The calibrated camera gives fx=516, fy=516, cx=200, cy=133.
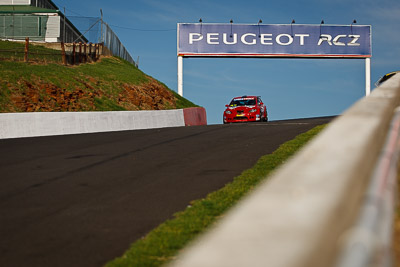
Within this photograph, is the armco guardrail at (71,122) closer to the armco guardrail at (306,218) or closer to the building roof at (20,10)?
the armco guardrail at (306,218)

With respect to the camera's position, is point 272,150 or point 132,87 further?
point 132,87

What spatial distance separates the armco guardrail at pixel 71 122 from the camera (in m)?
20.9

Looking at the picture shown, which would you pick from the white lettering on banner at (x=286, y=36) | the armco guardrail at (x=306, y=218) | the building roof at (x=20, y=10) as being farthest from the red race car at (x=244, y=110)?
the armco guardrail at (x=306, y=218)

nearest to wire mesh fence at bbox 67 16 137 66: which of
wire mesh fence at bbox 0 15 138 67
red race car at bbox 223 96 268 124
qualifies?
wire mesh fence at bbox 0 15 138 67

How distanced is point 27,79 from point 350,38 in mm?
33771

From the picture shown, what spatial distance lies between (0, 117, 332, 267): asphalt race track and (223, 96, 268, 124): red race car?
14.3 meters

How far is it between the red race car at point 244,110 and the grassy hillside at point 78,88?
10201mm

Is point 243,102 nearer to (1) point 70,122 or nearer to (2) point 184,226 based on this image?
(1) point 70,122

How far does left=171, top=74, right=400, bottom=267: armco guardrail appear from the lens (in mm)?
1408

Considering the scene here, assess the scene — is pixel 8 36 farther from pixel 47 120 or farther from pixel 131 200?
pixel 131 200

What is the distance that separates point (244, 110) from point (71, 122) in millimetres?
12068

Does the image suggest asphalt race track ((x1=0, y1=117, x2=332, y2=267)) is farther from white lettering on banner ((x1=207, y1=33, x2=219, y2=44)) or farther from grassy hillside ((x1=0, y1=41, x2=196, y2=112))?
white lettering on banner ((x1=207, y1=33, x2=219, y2=44))

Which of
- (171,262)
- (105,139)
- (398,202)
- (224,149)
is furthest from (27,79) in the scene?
(398,202)

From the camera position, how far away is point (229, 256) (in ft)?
4.60
